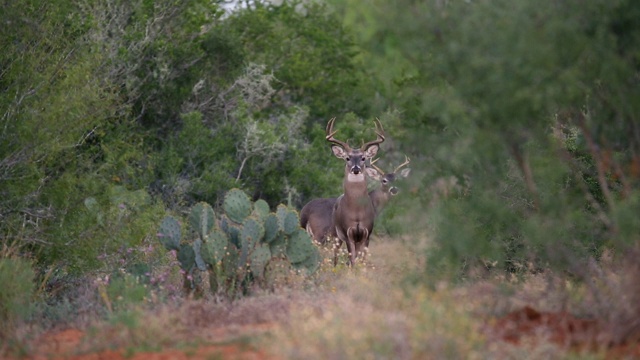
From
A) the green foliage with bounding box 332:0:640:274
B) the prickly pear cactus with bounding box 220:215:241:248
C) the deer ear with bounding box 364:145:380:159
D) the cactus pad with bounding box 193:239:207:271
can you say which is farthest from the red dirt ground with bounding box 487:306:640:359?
the deer ear with bounding box 364:145:380:159

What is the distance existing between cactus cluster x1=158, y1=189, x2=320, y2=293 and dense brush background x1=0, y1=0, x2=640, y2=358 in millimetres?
495

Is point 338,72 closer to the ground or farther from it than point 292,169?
farther from it

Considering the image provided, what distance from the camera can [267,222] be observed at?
13852 millimetres

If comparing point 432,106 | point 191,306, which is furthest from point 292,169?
point 432,106

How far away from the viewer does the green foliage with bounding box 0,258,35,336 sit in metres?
11.0

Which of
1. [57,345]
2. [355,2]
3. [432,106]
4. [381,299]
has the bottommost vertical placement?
[57,345]

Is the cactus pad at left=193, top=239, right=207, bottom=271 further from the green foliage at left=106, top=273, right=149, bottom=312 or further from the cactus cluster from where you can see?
the green foliage at left=106, top=273, right=149, bottom=312

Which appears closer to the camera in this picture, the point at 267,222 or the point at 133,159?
the point at 267,222

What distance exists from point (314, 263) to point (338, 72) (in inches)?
529

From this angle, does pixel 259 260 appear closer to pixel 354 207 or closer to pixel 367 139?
pixel 354 207

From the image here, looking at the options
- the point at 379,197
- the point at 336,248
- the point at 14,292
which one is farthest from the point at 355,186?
the point at 14,292

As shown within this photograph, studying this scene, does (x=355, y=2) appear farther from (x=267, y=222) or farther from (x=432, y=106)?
(x=267, y=222)

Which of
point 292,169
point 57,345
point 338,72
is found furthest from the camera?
point 338,72

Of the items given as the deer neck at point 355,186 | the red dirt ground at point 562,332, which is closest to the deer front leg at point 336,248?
the deer neck at point 355,186
